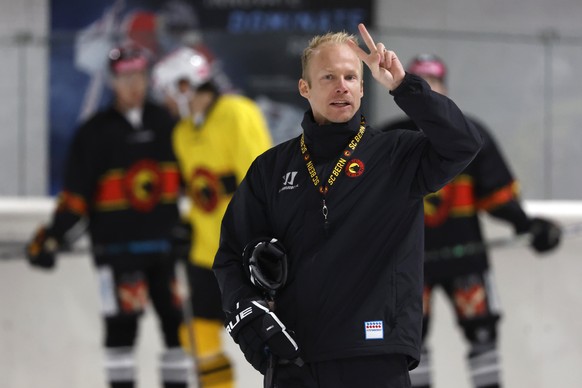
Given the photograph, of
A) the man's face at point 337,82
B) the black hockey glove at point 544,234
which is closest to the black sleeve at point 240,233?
the man's face at point 337,82

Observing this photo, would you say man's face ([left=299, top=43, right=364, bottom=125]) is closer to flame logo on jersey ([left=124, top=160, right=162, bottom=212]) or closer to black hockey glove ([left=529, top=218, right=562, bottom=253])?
black hockey glove ([left=529, top=218, right=562, bottom=253])

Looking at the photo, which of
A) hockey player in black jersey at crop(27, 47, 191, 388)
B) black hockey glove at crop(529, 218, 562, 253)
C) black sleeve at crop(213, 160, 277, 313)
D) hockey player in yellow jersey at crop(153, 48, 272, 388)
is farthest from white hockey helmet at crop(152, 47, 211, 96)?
black sleeve at crop(213, 160, 277, 313)

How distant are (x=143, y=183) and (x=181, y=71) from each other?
1.77ft

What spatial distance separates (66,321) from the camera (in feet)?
21.5

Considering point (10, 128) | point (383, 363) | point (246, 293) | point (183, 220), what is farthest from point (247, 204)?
point (10, 128)

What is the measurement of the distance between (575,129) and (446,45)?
81 cm

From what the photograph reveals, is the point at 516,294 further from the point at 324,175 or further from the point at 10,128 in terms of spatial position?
the point at 324,175

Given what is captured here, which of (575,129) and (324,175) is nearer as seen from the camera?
(324,175)

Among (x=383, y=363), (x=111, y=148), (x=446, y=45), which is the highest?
(x=446, y=45)

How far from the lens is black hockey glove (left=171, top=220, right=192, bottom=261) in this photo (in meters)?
6.28

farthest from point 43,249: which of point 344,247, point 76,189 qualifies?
point 344,247

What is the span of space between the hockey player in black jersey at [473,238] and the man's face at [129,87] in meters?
1.22

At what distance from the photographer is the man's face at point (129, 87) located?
6449 mm

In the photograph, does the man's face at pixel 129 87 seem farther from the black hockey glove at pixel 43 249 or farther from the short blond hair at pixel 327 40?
the short blond hair at pixel 327 40
